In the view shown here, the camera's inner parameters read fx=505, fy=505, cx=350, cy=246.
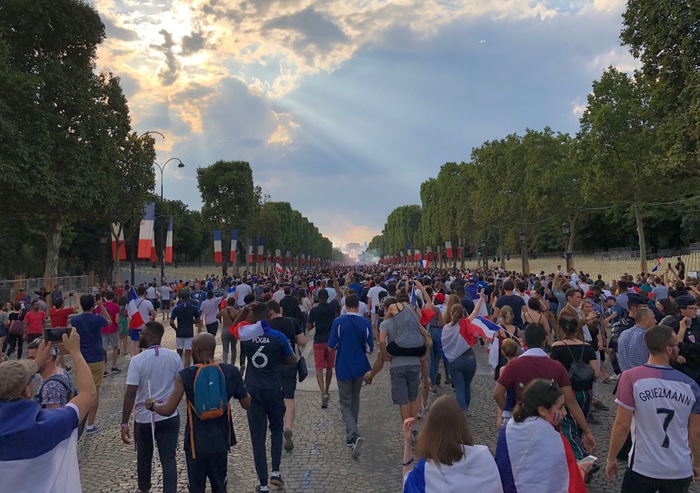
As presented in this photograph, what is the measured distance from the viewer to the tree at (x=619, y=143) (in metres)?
29.2

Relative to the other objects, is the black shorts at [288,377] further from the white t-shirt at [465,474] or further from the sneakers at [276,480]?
the white t-shirt at [465,474]

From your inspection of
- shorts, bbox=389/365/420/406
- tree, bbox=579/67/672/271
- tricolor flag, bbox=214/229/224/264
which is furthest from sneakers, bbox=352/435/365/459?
tricolor flag, bbox=214/229/224/264

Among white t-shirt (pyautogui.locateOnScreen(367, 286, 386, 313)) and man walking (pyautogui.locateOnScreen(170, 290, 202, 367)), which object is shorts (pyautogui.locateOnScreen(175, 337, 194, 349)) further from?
white t-shirt (pyautogui.locateOnScreen(367, 286, 386, 313))

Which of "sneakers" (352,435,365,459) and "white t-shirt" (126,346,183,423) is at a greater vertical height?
"white t-shirt" (126,346,183,423)

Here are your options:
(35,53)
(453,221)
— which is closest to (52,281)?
(35,53)

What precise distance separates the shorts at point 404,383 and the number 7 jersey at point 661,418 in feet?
10.1

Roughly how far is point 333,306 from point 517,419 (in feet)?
22.9

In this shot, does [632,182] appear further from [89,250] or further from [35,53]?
[89,250]

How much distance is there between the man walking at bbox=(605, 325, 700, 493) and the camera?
3.56m

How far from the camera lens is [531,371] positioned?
14.1ft

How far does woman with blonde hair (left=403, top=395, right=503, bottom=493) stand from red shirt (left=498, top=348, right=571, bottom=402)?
185cm

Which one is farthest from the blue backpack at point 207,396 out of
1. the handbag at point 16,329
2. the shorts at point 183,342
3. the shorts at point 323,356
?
the handbag at point 16,329

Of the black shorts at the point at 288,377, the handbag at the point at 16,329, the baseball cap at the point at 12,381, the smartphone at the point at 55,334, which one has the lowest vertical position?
the handbag at the point at 16,329

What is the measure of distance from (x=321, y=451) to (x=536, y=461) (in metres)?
4.40
